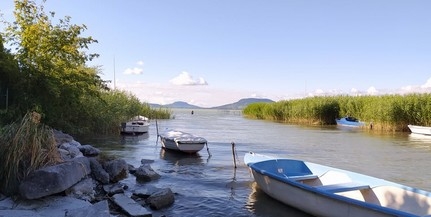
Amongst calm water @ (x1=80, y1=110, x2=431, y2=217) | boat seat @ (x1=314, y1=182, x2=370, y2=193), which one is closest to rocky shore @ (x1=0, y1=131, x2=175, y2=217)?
calm water @ (x1=80, y1=110, x2=431, y2=217)

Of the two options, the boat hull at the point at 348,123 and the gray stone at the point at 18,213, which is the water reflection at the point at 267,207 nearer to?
the gray stone at the point at 18,213

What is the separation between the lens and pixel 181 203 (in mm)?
9227

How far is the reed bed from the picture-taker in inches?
285

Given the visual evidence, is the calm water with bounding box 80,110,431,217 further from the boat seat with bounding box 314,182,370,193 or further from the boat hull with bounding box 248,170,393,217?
the boat seat with bounding box 314,182,370,193

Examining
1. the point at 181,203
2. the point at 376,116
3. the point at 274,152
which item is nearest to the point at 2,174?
the point at 181,203

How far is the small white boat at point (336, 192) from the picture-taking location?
23.1 feet

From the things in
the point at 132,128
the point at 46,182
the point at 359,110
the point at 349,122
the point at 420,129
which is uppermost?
the point at 359,110

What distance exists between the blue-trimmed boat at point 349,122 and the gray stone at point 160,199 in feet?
105

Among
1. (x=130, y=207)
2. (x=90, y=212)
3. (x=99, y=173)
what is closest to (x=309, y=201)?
(x=130, y=207)

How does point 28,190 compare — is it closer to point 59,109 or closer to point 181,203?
point 181,203

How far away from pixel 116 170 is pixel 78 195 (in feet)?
9.24

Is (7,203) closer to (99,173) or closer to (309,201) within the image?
(99,173)

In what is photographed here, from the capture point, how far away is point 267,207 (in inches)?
357

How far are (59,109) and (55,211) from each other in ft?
33.8
